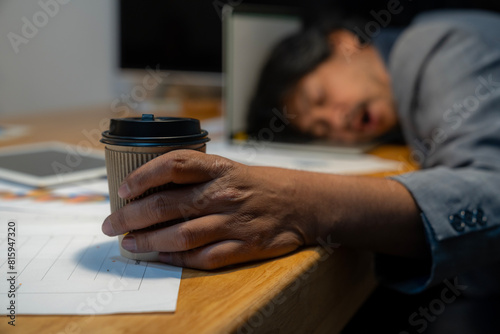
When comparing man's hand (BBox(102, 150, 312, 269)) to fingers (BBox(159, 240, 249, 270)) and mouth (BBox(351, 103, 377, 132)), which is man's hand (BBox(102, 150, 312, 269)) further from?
mouth (BBox(351, 103, 377, 132))

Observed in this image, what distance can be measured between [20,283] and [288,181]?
264mm

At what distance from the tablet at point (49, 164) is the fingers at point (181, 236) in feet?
1.12

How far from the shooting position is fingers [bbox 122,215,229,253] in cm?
41

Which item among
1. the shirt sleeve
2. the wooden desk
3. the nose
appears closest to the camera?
the wooden desk

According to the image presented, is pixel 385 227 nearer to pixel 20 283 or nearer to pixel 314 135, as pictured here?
pixel 20 283

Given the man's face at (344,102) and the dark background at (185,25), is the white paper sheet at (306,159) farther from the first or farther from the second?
the dark background at (185,25)

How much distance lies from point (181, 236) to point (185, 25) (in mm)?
1473

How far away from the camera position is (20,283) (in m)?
0.38

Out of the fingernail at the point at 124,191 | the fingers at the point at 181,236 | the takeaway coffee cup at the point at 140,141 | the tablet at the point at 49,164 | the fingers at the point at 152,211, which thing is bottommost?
the tablet at the point at 49,164

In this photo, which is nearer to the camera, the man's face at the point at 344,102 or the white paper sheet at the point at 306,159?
the white paper sheet at the point at 306,159

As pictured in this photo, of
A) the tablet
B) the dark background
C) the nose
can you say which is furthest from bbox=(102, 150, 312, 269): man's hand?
the dark background

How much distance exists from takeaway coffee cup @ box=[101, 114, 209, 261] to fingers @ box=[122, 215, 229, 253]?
4 cm

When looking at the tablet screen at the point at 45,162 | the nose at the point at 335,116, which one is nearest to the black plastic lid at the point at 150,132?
the tablet screen at the point at 45,162

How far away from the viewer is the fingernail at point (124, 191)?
397 millimetres
